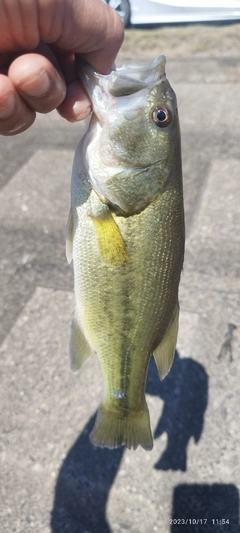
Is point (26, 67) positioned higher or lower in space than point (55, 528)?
higher

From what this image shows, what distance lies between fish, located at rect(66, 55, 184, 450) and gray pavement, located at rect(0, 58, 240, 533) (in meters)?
1.22

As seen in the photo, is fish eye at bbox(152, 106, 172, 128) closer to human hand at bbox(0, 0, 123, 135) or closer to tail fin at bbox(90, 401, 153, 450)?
human hand at bbox(0, 0, 123, 135)

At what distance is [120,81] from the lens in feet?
5.70

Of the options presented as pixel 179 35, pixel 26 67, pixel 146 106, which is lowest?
pixel 179 35

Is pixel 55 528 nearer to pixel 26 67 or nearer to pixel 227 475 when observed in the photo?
pixel 227 475

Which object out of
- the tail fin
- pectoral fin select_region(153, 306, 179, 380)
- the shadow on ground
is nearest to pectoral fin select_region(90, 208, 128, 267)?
pectoral fin select_region(153, 306, 179, 380)

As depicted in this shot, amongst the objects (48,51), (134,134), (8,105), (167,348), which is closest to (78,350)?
(167,348)

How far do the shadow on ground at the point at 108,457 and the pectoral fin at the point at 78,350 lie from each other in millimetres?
1084

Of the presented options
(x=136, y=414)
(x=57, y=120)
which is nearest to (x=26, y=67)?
(x=136, y=414)

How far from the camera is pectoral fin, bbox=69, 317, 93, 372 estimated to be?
2.06m

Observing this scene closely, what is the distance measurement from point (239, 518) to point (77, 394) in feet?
3.60

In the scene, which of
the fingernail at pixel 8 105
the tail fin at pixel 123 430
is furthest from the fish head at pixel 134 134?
the tail fin at pixel 123 430

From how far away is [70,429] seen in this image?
3.10 metres

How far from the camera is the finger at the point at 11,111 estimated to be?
64.4 inches
